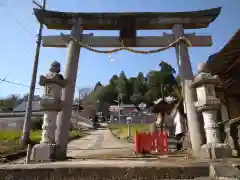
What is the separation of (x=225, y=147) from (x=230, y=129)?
0.98m

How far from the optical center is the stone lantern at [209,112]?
5805 millimetres

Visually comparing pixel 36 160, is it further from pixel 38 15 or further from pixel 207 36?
pixel 207 36

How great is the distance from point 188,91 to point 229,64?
2732mm

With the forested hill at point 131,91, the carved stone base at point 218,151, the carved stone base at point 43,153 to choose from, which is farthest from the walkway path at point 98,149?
the forested hill at point 131,91

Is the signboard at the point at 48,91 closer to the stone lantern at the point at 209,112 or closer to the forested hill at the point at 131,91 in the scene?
the stone lantern at the point at 209,112

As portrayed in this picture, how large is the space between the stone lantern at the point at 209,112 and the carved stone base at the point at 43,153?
482cm

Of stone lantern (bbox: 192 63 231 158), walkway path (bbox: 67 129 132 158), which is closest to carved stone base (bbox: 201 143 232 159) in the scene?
stone lantern (bbox: 192 63 231 158)

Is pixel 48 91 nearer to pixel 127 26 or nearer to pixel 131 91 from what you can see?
pixel 127 26

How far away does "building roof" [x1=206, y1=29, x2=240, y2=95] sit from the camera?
739 centimetres

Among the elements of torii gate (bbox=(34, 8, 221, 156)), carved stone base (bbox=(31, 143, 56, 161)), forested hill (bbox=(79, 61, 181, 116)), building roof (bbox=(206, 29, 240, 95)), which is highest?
forested hill (bbox=(79, 61, 181, 116))

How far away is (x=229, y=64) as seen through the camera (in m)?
8.74

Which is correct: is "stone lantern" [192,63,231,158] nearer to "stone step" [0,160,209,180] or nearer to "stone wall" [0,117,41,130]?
"stone step" [0,160,209,180]

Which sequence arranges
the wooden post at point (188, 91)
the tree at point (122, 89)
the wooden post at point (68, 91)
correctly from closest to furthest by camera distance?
the wooden post at point (68, 91) < the wooden post at point (188, 91) < the tree at point (122, 89)

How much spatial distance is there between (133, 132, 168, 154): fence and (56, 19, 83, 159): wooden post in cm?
405
